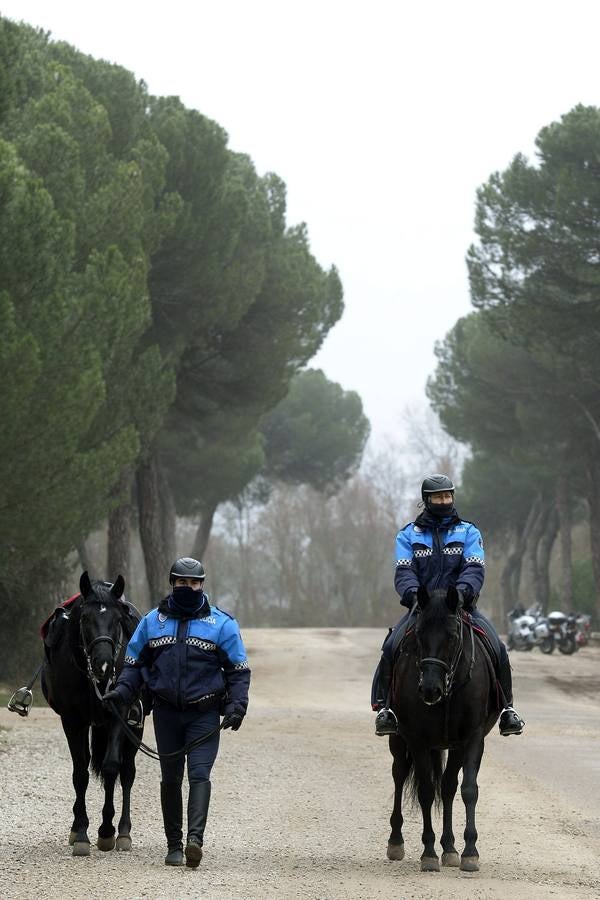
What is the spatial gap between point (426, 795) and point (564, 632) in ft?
98.7

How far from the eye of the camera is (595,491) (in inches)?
1957

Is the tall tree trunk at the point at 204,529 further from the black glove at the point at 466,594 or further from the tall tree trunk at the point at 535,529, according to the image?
the black glove at the point at 466,594

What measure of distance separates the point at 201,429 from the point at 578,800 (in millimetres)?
30804

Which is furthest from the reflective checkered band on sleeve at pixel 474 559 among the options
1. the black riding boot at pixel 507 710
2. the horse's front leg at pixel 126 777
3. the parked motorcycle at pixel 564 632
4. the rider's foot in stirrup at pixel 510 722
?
the parked motorcycle at pixel 564 632

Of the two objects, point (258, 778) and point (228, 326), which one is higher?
point (228, 326)

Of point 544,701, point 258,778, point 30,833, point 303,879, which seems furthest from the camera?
point 544,701

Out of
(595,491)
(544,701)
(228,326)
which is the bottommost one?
(544,701)

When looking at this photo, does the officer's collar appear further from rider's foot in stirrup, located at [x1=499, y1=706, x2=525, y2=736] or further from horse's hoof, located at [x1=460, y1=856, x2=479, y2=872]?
horse's hoof, located at [x1=460, y1=856, x2=479, y2=872]

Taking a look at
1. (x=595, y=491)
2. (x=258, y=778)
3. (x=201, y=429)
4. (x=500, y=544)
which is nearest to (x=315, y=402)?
(x=500, y=544)

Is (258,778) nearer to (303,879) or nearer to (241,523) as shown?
(303,879)

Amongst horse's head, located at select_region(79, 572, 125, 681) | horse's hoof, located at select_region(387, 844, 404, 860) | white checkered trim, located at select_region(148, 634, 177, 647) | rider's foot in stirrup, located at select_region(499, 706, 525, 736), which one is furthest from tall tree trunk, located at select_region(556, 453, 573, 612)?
white checkered trim, located at select_region(148, 634, 177, 647)

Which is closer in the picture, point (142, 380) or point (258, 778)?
point (258, 778)

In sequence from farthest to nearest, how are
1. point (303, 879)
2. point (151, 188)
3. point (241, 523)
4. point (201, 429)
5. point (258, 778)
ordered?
point (241, 523)
point (201, 429)
point (151, 188)
point (258, 778)
point (303, 879)

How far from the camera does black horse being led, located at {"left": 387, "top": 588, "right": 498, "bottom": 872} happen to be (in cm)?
848
